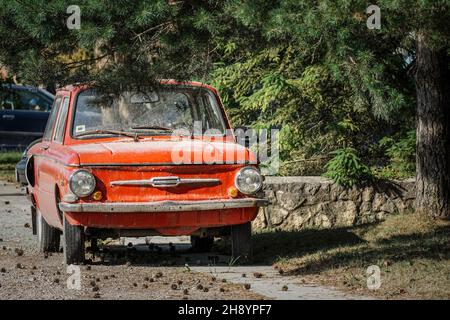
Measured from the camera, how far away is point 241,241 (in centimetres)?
1016

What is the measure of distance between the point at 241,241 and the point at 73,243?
1606 millimetres

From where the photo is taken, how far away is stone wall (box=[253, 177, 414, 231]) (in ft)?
41.7

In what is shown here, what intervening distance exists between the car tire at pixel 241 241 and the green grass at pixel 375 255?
0.32 m

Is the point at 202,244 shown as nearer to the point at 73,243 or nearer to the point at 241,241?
the point at 241,241

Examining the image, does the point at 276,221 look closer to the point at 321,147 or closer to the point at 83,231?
the point at 321,147

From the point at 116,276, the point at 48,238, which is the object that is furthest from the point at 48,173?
the point at 116,276

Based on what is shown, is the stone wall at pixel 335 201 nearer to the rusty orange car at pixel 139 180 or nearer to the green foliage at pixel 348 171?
the green foliage at pixel 348 171

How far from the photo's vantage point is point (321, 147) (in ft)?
46.4

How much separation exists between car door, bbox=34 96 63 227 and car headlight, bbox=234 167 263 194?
1.80m

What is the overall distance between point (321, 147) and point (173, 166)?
15.4ft

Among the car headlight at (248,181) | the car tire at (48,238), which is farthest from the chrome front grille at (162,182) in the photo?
the car tire at (48,238)

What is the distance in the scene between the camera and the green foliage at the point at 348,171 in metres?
12.7

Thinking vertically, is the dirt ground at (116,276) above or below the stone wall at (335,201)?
below

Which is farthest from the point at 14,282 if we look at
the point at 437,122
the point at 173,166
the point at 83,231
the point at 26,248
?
the point at 437,122
